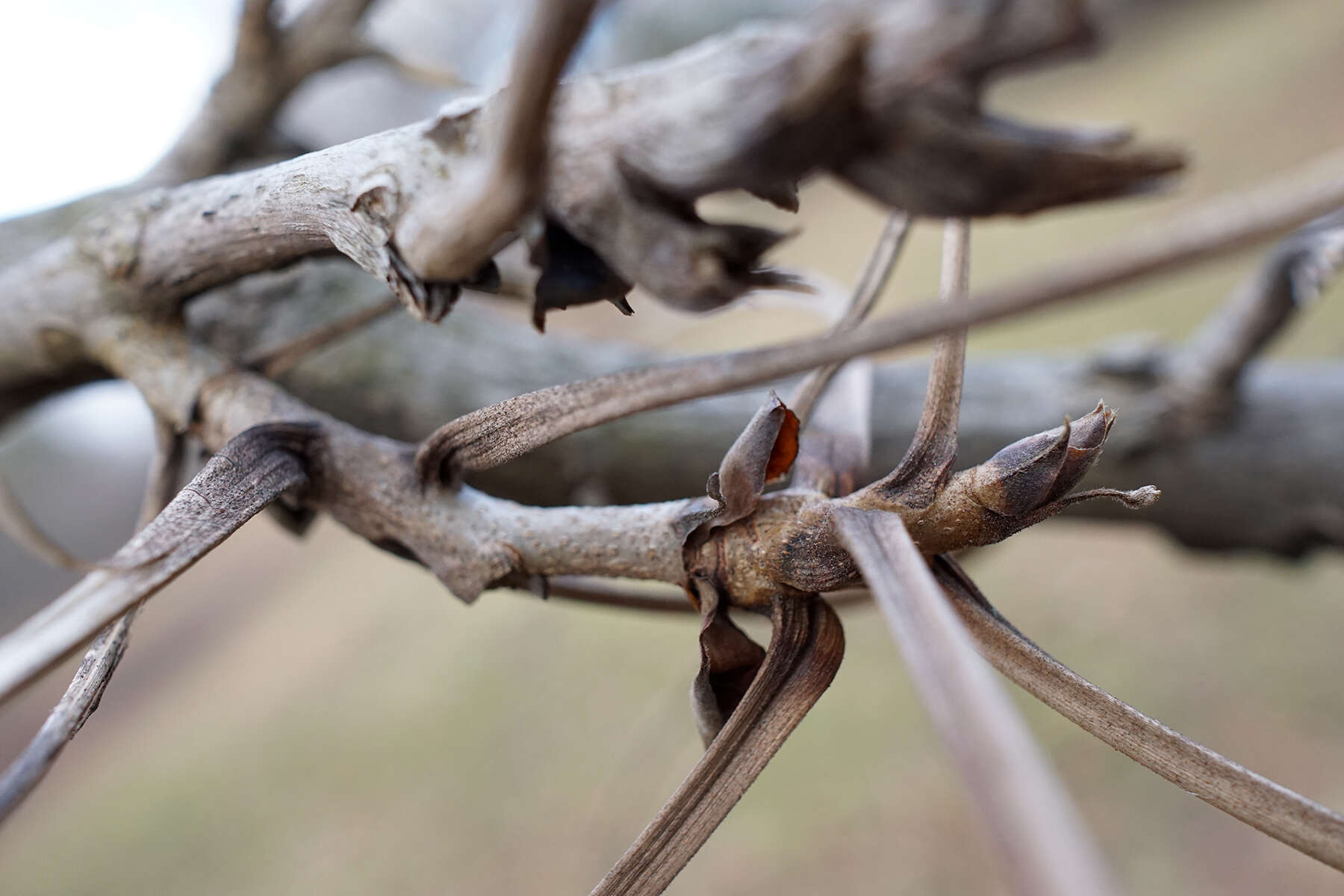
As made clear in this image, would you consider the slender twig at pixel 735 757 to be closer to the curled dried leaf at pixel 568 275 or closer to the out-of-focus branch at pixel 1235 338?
the curled dried leaf at pixel 568 275

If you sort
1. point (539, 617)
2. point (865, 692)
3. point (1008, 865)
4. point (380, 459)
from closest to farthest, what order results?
point (1008, 865) < point (380, 459) < point (865, 692) < point (539, 617)

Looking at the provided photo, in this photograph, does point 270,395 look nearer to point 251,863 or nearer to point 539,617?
point 251,863

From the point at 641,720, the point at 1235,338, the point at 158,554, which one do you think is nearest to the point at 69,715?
the point at 158,554

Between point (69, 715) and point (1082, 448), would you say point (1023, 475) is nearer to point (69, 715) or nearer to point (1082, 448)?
point (1082, 448)

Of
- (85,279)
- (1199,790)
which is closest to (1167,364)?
(1199,790)

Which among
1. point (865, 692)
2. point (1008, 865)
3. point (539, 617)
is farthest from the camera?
point (539, 617)

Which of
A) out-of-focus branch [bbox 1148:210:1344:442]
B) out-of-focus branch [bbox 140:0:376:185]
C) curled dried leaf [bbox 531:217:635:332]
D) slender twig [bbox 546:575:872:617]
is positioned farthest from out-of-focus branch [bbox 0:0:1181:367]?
out-of-focus branch [bbox 1148:210:1344:442]
